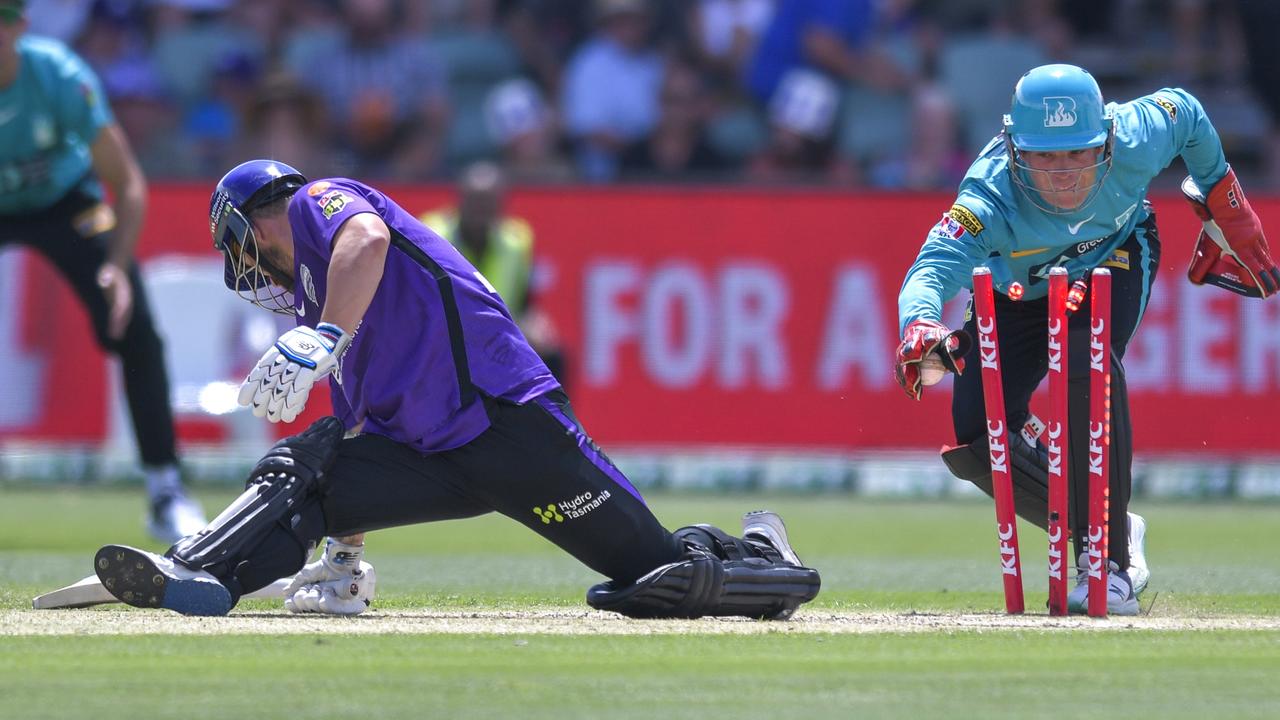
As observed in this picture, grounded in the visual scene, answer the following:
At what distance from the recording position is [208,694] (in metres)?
4.22

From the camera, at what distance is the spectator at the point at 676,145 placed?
13.8m

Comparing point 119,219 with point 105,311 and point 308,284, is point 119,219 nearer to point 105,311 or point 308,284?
point 105,311

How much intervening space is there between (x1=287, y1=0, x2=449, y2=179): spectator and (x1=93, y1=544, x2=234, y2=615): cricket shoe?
8795mm

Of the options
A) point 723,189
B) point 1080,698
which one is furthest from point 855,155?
point 1080,698

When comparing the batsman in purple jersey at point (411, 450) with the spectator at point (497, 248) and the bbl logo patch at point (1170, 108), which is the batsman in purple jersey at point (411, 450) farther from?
the spectator at point (497, 248)

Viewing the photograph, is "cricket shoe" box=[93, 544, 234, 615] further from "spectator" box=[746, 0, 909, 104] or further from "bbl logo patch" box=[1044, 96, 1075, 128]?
"spectator" box=[746, 0, 909, 104]

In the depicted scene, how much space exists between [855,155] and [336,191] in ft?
29.4

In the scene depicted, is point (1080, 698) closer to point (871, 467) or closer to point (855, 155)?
point (871, 467)

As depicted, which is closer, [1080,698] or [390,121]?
[1080,698]

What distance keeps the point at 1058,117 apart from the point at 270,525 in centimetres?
260

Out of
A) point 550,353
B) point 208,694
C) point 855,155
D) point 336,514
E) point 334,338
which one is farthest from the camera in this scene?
point 855,155

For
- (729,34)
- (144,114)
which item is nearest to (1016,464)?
(729,34)

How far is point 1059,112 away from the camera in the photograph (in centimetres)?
590

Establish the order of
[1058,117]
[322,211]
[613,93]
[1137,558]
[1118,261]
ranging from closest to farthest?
[322,211]
[1058,117]
[1118,261]
[1137,558]
[613,93]
